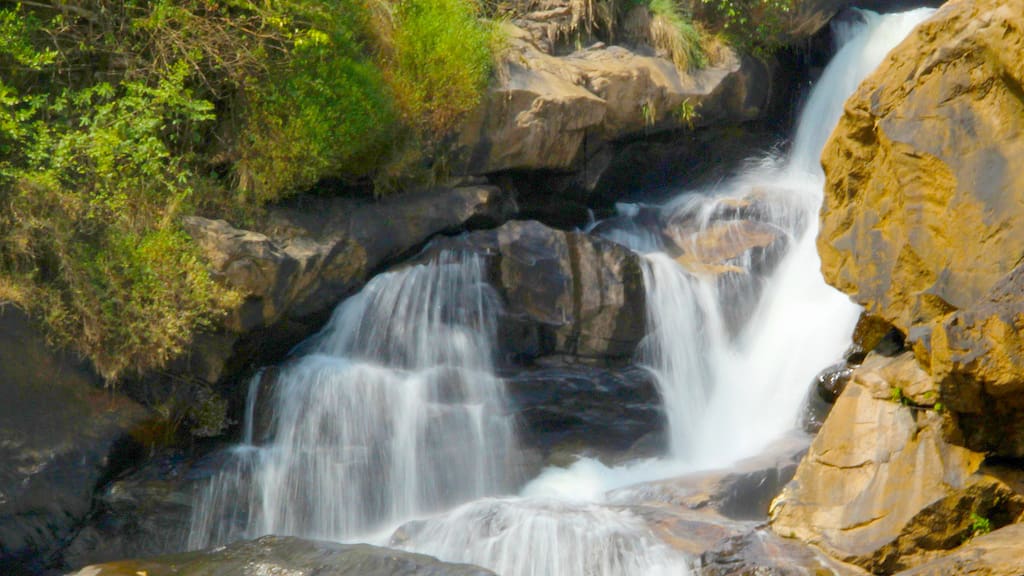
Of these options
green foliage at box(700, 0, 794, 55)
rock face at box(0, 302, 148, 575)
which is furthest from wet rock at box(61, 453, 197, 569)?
green foliage at box(700, 0, 794, 55)

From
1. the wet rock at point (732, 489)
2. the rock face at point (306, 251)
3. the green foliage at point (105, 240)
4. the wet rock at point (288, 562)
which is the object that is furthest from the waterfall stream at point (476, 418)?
the green foliage at point (105, 240)

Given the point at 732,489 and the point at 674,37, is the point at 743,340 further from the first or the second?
the point at 674,37

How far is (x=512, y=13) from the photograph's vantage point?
1112 cm

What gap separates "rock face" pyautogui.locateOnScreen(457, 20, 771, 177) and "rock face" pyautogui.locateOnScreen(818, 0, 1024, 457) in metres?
3.94

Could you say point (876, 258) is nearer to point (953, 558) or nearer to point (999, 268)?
point (999, 268)

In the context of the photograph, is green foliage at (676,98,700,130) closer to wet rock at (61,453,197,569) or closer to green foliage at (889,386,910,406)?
green foliage at (889,386,910,406)

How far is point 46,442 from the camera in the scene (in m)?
7.14

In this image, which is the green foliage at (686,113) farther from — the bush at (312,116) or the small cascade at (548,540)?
the small cascade at (548,540)

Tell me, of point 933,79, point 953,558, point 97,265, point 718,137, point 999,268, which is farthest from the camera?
point 718,137

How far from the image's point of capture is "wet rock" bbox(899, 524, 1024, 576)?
472cm

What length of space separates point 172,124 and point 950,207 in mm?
5454

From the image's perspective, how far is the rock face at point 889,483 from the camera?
574 centimetres

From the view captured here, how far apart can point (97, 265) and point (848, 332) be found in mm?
5777

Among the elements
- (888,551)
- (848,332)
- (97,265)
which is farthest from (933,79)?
(97,265)
